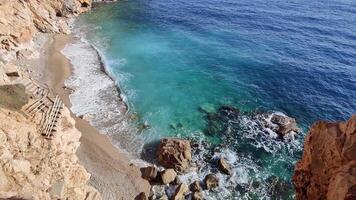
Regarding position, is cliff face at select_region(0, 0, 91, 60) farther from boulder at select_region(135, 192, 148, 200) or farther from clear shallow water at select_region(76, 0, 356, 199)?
boulder at select_region(135, 192, 148, 200)

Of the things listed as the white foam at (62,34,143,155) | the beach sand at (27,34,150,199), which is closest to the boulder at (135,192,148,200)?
the beach sand at (27,34,150,199)

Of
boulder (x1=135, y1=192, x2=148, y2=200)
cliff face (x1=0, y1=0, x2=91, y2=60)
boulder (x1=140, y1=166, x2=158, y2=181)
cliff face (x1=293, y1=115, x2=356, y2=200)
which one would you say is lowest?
boulder (x1=135, y1=192, x2=148, y2=200)

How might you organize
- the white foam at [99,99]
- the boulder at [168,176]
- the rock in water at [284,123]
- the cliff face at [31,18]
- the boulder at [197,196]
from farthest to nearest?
the cliff face at [31,18]
the rock in water at [284,123]
the white foam at [99,99]
the boulder at [168,176]
the boulder at [197,196]

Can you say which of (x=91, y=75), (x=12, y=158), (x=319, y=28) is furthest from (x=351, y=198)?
(x=319, y=28)

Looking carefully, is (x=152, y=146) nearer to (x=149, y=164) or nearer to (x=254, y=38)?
(x=149, y=164)

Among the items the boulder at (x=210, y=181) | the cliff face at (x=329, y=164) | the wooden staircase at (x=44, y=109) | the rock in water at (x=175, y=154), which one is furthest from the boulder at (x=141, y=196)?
the cliff face at (x=329, y=164)

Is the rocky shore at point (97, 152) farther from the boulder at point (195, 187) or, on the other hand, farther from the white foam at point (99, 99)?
the white foam at point (99, 99)
